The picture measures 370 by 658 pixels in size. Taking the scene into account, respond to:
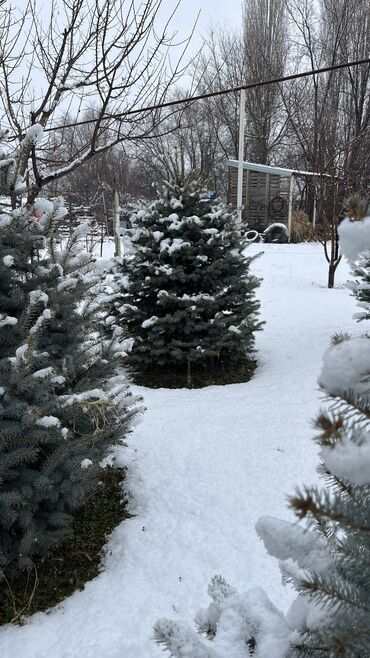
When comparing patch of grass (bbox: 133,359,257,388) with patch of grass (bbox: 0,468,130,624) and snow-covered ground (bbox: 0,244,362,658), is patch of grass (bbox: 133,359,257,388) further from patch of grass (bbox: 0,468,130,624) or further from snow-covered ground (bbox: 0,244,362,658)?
patch of grass (bbox: 0,468,130,624)

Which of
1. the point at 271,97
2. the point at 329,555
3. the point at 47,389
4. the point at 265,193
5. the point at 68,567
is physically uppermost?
the point at 271,97

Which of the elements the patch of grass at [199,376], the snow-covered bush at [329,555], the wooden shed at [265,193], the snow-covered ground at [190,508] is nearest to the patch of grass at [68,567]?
the snow-covered ground at [190,508]

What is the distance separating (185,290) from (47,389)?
3.39m

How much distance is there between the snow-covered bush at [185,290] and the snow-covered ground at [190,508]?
478 mm

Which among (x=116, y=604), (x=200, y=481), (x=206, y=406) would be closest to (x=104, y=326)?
(x=206, y=406)

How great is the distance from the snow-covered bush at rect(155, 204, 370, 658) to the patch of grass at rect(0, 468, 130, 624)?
62.4 inches

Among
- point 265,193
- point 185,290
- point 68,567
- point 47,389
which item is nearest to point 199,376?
point 185,290

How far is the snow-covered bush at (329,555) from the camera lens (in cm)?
77

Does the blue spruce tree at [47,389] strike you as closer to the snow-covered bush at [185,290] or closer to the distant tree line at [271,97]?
the snow-covered bush at [185,290]

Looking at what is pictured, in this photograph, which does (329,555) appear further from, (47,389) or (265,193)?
(265,193)

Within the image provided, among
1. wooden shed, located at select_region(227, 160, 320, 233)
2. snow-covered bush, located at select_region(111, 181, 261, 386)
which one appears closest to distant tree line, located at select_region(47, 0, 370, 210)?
wooden shed, located at select_region(227, 160, 320, 233)

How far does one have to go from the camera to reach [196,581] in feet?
9.02

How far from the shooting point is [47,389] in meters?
2.62

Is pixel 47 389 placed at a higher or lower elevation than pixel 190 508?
higher
